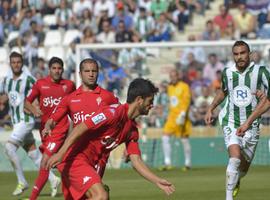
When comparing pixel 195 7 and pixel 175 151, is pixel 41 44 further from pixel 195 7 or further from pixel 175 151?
pixel 175 151

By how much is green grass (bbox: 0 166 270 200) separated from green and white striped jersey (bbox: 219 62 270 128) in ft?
6.53

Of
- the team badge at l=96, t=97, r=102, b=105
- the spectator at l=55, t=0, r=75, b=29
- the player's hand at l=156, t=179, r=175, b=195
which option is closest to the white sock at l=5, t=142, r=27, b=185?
the team badge at l=96, t=97, r=102, b=105

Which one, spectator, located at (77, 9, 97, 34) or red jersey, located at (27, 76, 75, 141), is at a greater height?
spectator, located at (77, 9, 97, 34)

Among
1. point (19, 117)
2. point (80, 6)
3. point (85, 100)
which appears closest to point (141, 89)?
point (85, 100)

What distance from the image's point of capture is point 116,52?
25938 millimetres

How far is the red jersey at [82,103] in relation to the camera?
11.6 meters

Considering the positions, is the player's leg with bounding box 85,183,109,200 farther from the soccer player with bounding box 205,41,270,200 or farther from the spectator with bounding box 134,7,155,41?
the spectator with bounding box 134,7,155,41

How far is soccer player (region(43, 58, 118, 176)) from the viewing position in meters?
11.7

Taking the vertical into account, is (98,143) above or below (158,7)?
below

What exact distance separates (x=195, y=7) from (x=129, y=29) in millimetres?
2164

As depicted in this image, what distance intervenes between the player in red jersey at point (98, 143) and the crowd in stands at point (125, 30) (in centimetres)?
1445

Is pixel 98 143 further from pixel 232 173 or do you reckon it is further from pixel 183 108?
pixel 183 108

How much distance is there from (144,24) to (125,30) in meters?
0.65

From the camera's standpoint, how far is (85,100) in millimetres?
11750
